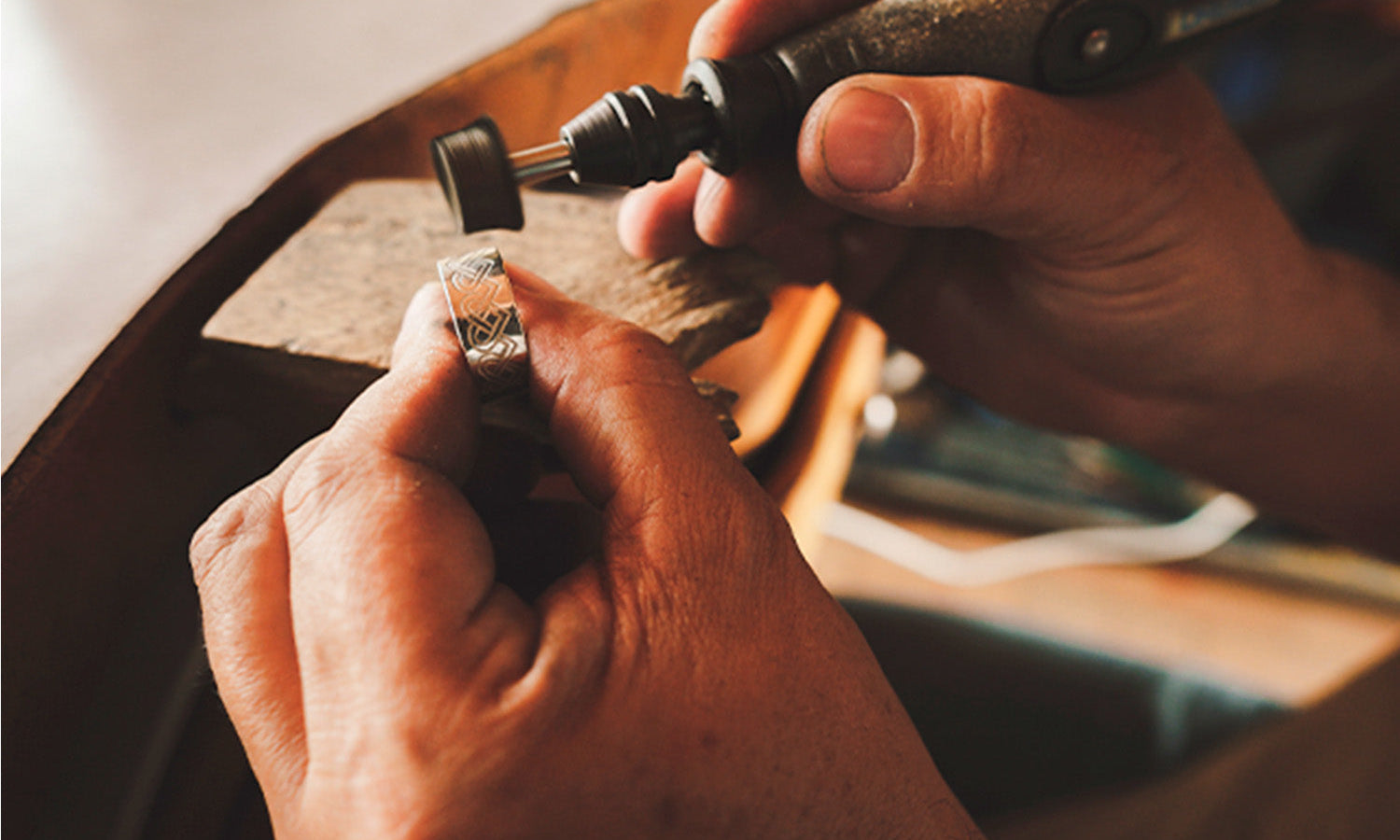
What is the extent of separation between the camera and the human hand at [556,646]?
277 millimetres

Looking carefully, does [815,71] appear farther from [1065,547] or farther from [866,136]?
[1065,547]

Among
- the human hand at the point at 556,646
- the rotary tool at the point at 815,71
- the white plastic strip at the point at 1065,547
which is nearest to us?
the human hand at the point at 556,646

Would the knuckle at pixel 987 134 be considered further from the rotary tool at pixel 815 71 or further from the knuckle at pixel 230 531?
the knuckle at pixel 230 531

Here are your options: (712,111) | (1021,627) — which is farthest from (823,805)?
(1021,627)

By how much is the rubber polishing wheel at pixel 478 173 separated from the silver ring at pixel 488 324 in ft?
0.31

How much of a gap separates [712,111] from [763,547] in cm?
26

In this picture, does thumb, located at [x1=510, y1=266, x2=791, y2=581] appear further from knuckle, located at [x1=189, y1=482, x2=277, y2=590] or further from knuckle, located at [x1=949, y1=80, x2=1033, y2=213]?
knuckle, located at [x1=949, y1=80, x2=1033, y2=213]

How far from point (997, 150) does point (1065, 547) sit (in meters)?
1.07

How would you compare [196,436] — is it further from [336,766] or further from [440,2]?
[440,2]

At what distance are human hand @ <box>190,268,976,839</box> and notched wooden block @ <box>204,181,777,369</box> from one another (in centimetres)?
16

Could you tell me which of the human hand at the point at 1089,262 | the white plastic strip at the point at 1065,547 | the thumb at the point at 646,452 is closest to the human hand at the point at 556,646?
the thumb at the point at 646,452

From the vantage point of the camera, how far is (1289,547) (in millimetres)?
1385

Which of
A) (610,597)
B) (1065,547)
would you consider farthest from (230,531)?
(1065,547)

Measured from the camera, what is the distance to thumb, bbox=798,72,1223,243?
480mm
